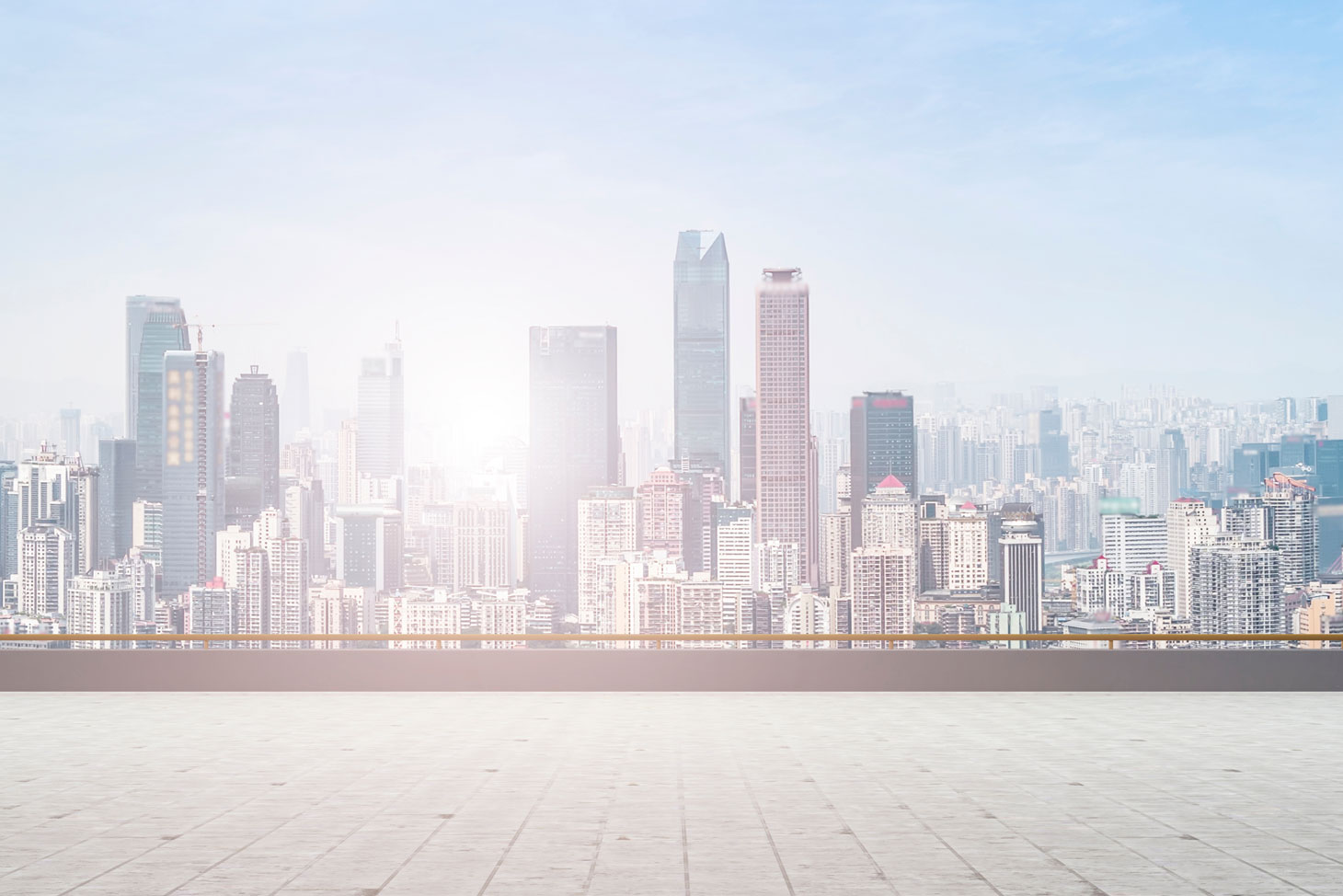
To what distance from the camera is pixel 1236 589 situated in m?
20.0

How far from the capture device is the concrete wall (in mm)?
15023

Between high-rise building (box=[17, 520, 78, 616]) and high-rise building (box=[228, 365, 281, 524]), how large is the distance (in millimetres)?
4278

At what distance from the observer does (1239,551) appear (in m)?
22.0

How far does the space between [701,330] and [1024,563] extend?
20.8 meters

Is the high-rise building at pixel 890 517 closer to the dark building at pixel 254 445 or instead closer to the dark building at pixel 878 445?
the dark building at pixel 878 445

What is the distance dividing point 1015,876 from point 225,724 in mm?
8359

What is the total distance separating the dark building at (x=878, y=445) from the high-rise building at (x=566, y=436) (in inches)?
244

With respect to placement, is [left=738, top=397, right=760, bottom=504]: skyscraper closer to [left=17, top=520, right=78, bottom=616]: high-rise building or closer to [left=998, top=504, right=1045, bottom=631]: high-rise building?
[left=998, top=504, right=1045, bottom=631]: high-rise building

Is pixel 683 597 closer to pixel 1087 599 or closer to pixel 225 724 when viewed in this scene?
pixel 1087 599

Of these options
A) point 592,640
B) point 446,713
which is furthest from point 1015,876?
point 592,640

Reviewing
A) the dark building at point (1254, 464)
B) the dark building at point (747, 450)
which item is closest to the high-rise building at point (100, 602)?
the dark building at point (747, 450)

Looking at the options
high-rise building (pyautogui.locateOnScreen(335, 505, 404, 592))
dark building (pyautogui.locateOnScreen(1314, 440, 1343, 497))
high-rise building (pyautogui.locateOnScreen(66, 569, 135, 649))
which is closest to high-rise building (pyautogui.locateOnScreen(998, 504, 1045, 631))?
dark building (pyautogui.locateOnScreen(1314, 440, 1343, 497))

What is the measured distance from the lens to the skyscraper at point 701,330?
38.3 m

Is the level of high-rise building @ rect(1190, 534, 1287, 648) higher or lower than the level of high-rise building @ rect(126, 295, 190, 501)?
lower
